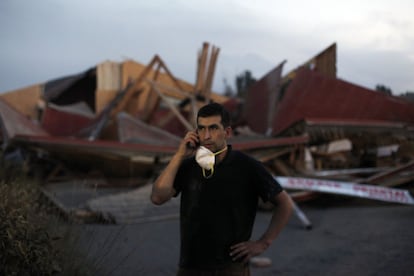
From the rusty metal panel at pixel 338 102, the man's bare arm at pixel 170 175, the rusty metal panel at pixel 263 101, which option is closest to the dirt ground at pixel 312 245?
the man's bare arm at pixel 170 175

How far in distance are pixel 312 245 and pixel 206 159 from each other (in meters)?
3.79

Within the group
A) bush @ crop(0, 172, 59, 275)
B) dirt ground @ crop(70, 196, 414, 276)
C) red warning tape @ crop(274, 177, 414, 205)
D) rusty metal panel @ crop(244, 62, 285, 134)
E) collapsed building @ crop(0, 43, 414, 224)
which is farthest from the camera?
rusty metal panel @ crop(244, 62, 285, 134)

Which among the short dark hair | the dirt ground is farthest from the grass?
the short dark hair

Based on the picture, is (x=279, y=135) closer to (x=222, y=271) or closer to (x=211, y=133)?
(x=211, y=133)

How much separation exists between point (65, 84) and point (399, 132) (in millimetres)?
12536

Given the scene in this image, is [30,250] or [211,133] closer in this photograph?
[211,133]

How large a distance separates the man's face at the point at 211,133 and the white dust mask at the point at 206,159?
1.7 inches

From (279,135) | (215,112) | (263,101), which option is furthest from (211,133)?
(263,101)

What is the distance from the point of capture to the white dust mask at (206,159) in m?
2.29

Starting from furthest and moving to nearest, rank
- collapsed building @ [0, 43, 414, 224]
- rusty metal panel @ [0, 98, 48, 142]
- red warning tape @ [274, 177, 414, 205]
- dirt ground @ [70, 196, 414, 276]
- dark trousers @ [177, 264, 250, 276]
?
rusty metal panel @ [0, 98, 48, 142] → collapsed building @ [0, 43, 414, 224] → red warning tape @ [274, 177, 414, 205] → dirt ground @ [70, 196, 414, 276] → dark trousers @ [177, 264, 250, 276]

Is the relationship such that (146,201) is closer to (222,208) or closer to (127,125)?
(127,125)

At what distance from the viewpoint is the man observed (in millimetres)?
2244

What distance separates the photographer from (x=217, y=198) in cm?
228

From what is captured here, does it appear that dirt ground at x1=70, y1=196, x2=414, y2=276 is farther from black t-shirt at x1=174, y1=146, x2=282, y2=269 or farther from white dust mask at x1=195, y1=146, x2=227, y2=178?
white dust mask at x1=195, y1=146, x2=227, y2=178
